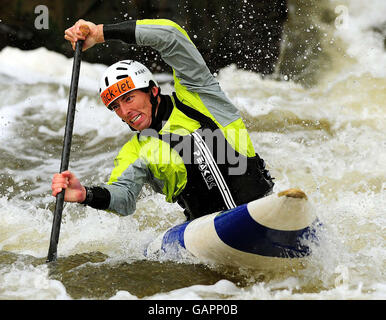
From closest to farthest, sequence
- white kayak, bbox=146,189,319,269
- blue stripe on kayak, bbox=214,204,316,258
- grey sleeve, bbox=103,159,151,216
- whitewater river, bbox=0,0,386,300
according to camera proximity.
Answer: white kayak, bbox=146,189,319,269 → blue stripe on kayak, bbox=214,204,316,258 → whitewater river, bbox=0,0,386,300 → grey sleeve, bbox=103,159,151,216

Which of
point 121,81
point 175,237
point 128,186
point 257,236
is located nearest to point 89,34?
point 121,81

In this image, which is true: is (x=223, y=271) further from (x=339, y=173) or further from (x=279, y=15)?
(x=279, y=15)

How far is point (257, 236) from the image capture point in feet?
9.49

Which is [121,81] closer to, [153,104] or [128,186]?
[153,104]

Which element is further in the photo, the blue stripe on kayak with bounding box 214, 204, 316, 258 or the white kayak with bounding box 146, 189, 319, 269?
the blue stripe on kayak with bounding box 214, 204, 316, 258

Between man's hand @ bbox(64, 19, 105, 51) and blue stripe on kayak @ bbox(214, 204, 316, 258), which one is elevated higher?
man's hand @ bbox(64, 19, 105, 51)

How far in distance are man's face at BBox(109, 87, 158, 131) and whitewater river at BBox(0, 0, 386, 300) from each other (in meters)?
0.87

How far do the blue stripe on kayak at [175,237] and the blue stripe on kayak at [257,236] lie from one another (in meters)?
0.42

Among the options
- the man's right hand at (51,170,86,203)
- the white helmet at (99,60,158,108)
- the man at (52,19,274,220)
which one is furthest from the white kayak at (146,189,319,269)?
the white helmet at (99,60,158,108)

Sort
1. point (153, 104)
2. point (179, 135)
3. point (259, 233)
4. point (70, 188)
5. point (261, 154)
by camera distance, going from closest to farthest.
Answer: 1. point (259, 233)
2. point (70, 188)
3. point (179, 135)
4. point (153, 104)
5. point (261, 154)

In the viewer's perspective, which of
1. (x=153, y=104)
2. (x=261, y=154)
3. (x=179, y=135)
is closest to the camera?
(x=179, y=135)

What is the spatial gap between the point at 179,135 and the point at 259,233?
0.86 metres

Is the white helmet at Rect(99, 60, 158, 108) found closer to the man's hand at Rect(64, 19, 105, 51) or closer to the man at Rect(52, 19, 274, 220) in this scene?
the man at Rect(52, 19, 274, 220)

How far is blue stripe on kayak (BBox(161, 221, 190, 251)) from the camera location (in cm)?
342
